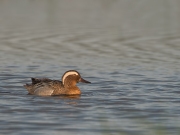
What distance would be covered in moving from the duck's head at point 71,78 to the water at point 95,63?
0.80ft

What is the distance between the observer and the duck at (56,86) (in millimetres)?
15048

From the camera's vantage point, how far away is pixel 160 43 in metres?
21.6

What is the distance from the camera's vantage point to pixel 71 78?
51.1 ft

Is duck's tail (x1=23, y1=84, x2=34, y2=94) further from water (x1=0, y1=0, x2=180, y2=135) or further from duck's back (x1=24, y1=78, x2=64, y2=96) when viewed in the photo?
water (x1=0, y1=0, x2=180, y2=135)

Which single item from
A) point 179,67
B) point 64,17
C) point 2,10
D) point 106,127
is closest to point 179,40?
point 179,67

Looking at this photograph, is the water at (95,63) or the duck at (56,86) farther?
the duck at (56,86)

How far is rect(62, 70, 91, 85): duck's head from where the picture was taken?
1549cm

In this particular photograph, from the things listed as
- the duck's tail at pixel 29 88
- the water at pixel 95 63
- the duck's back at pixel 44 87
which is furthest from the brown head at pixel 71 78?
the duck's tail at pixel 29 88

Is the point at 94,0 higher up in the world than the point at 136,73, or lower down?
higher up

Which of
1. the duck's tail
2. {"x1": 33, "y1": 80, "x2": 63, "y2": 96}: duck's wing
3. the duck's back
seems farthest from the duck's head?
the duck's tail

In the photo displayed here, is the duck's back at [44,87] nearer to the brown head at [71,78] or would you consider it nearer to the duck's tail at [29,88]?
the duck's tail at [29,88]

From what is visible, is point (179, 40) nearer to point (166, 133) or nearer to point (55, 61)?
point (55, 61)

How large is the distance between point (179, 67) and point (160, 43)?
12.3 feet

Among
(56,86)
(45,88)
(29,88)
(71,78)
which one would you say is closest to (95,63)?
(71,78)
